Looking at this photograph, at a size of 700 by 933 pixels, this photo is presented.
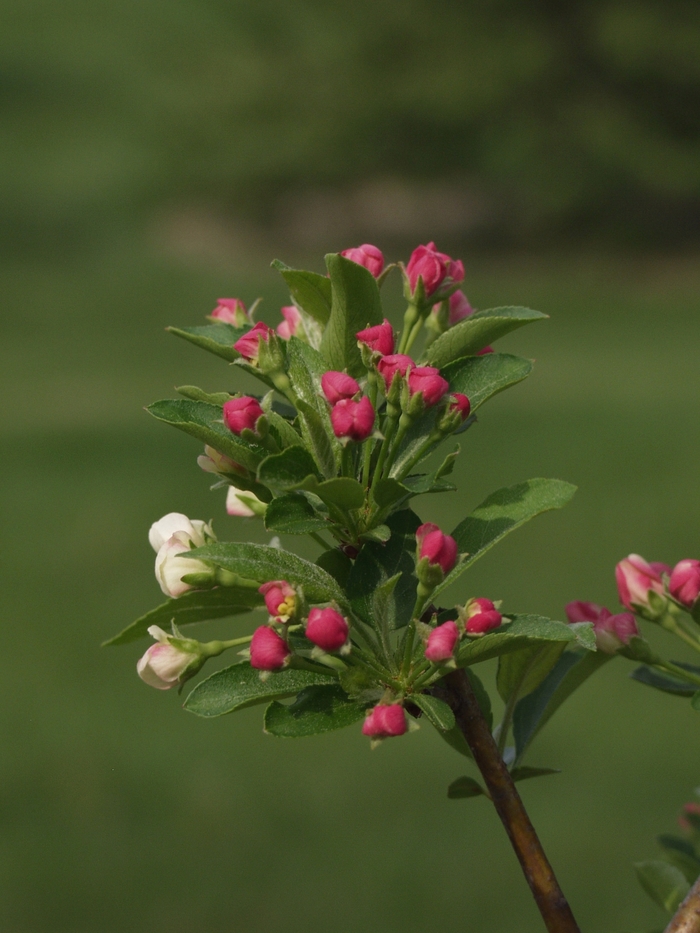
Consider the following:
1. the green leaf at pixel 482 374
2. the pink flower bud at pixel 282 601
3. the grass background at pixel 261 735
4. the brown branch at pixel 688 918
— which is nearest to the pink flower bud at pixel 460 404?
the green leaf at pixel 482 374

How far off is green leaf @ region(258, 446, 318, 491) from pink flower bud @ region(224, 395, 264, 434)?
0.02 meters

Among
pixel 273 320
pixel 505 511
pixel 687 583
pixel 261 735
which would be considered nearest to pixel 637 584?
pixel 687 583

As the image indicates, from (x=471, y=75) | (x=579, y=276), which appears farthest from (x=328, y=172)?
(x=579, y=276)

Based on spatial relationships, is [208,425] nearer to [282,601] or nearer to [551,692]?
[282,601]

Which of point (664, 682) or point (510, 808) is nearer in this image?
point (510, 808)

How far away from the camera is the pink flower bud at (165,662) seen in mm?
→ 544

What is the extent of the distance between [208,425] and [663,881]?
0.41m

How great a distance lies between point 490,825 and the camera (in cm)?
314

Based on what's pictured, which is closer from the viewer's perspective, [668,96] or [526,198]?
[668,96]

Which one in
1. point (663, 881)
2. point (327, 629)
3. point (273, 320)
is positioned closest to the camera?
point (327, 629)

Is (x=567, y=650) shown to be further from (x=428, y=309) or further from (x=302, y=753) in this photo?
(x=302, y=753)

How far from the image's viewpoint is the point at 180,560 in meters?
0.53

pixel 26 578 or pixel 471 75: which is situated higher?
pixel 471 75

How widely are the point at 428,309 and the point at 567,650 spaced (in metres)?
0.20
